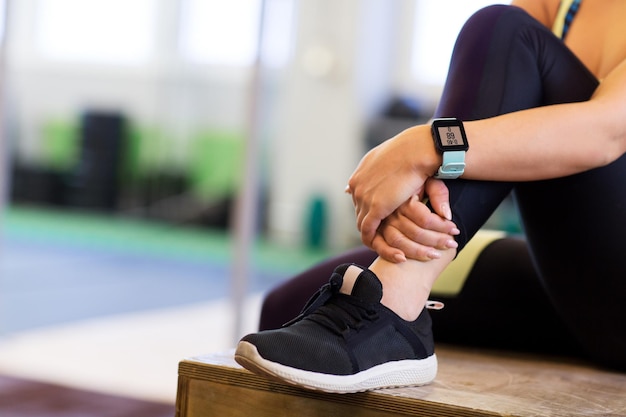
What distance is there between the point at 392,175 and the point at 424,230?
0.21 ft

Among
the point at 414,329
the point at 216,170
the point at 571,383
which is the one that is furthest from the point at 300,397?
the point at 216,170

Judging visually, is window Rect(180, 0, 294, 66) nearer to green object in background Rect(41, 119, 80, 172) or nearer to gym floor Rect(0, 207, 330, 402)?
green object in background Rect(41, 119, 80, 172)

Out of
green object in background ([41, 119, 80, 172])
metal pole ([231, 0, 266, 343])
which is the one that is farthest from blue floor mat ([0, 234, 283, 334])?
green object in background ([41, 119, 80, 172])

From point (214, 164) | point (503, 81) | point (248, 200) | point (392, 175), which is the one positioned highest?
point (503, 81)

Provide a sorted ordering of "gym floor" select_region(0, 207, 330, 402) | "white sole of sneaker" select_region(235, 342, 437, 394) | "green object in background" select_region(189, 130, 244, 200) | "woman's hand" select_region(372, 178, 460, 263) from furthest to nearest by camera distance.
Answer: "green object in background" select_region(189, 130, 244, 200) < "gym floor" select_region(0, 207, 330, 402) < "woman's hand" select_region(372, 178, 460, 263) < "white sole of sneaker" select_region(235, 342, 437, 394)

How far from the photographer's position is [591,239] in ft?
3.12

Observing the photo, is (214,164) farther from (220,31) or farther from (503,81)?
(503,81)

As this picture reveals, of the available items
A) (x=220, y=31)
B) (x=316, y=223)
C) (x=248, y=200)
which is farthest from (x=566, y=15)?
(x=220, y=31)

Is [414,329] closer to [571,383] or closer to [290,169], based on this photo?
[571,383]

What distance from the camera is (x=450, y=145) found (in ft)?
2.70

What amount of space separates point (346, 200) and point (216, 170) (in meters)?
1.03

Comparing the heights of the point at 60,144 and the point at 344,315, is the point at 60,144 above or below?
below

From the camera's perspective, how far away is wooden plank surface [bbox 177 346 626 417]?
2.53 feet

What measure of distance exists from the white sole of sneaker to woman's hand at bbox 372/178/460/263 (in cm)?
11
